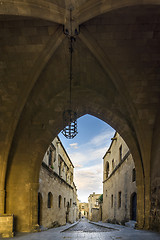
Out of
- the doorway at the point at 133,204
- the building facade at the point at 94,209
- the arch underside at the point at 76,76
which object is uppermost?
the arch underside at the point at 76,76

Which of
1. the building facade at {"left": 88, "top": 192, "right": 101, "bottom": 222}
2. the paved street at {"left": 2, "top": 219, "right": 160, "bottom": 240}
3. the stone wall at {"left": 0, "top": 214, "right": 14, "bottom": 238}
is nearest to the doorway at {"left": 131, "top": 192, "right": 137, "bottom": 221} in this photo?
the paved street at {"left": 2, "top": 219, "right": 160, "bottom": 240}

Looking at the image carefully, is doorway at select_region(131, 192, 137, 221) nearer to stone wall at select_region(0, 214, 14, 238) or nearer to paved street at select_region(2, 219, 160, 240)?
paved street at select_region(2, 219, 160, 240)

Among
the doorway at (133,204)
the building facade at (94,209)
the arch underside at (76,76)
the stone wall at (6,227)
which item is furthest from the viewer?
the building facade at (94,209)

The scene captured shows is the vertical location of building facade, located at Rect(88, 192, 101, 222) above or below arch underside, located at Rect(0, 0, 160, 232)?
below

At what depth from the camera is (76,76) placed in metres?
8.48

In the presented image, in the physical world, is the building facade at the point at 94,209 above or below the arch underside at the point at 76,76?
below

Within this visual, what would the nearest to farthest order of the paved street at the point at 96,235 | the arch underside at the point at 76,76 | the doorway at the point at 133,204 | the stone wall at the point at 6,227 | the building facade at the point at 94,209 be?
1. the paved street at the point at 96,235
2. the arch underside at the point at 76,76
3. the stone wall at the point at 6,227
4. the doorway at the point at 133,204
5. the building facade at the point at 94,209

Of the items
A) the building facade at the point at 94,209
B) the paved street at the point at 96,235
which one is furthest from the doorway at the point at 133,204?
the building facade at the point at 94,209

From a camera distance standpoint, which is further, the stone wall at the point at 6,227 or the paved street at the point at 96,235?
the stone wall at the point at 6,227

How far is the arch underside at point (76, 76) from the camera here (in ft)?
19.9

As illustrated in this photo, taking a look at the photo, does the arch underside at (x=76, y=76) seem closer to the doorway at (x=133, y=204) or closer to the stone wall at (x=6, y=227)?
the stone wall at (x=6, y=227)

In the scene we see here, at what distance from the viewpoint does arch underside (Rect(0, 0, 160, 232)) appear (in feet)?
19.9

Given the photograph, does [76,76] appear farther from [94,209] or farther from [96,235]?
[94,209]

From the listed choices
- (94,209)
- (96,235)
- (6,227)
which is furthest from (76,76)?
(94,209)
